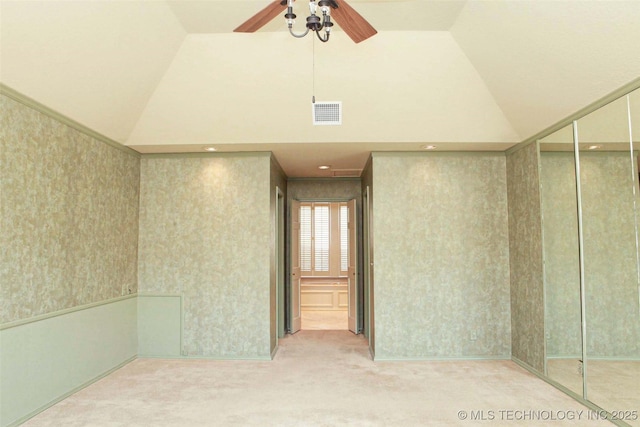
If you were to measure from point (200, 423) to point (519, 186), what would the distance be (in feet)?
13.2

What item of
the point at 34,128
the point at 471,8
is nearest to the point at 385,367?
the point at 471,8

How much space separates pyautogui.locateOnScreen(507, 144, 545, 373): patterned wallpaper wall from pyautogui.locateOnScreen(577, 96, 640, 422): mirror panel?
74cm

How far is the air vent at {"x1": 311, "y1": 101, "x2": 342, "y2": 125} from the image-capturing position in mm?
3994

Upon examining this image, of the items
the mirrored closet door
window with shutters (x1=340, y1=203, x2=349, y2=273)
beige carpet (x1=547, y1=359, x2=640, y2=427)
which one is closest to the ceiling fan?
the mirrored closet door

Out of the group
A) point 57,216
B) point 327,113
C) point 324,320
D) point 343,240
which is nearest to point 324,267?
point 343,240

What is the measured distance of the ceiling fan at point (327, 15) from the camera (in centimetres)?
228

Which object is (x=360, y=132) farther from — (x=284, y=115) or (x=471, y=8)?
(x=471, y=8)

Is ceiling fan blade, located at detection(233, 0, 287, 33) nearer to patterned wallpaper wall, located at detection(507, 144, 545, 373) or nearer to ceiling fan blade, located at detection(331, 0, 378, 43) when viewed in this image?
ceiling fan blade, located at detection(331, 0, 378, 43)

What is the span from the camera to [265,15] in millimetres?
2451

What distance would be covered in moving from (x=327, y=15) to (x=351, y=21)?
31 centimetres

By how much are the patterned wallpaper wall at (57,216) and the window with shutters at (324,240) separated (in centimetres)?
485

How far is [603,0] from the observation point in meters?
2.63

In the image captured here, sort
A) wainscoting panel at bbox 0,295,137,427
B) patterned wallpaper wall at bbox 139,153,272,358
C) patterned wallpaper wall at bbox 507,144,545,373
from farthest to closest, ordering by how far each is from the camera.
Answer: patterned wallpaper wall at bbox 139,153,272,358, patterned wallpaper wall at bbox 507,144,545,373, wainscoting panel at bbox 0,295,137,427

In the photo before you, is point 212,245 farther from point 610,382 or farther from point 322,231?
point 322,231
